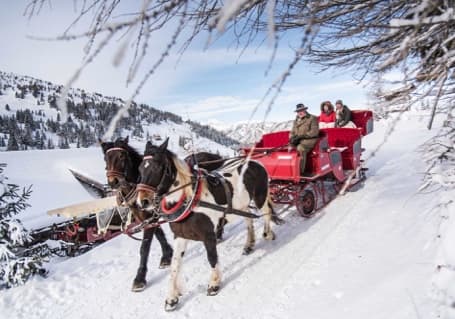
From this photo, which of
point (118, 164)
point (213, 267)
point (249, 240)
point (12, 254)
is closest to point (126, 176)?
point (118, 164)

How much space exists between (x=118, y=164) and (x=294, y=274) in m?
2.76

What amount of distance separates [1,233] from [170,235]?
287cm

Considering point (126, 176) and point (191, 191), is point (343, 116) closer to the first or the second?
point (191, 191)

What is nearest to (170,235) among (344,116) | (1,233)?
(1,233)

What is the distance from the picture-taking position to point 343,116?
844 centimetres

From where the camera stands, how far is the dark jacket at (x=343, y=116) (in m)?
8.40

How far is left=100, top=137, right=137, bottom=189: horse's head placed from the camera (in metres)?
4.23

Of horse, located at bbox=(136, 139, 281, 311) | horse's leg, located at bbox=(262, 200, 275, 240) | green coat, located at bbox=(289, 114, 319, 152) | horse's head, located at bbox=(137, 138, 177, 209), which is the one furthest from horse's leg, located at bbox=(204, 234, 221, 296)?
green coat, located at bbox=(289, 114, 319, 152)

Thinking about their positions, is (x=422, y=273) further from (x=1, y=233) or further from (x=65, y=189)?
(x=65, y=189)

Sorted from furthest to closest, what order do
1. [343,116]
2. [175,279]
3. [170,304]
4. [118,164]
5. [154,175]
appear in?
[343,116], [118,164], [175,279], [170,304], [154,175]

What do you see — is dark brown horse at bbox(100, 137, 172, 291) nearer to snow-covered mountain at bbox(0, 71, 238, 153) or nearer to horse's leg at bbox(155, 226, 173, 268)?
horse's leg at bbox(155, 226, 173, 268)

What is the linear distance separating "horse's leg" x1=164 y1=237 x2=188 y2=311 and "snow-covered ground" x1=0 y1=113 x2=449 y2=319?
109mm

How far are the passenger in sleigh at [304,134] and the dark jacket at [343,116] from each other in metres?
2.50

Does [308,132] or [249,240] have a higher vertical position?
[308,132]
